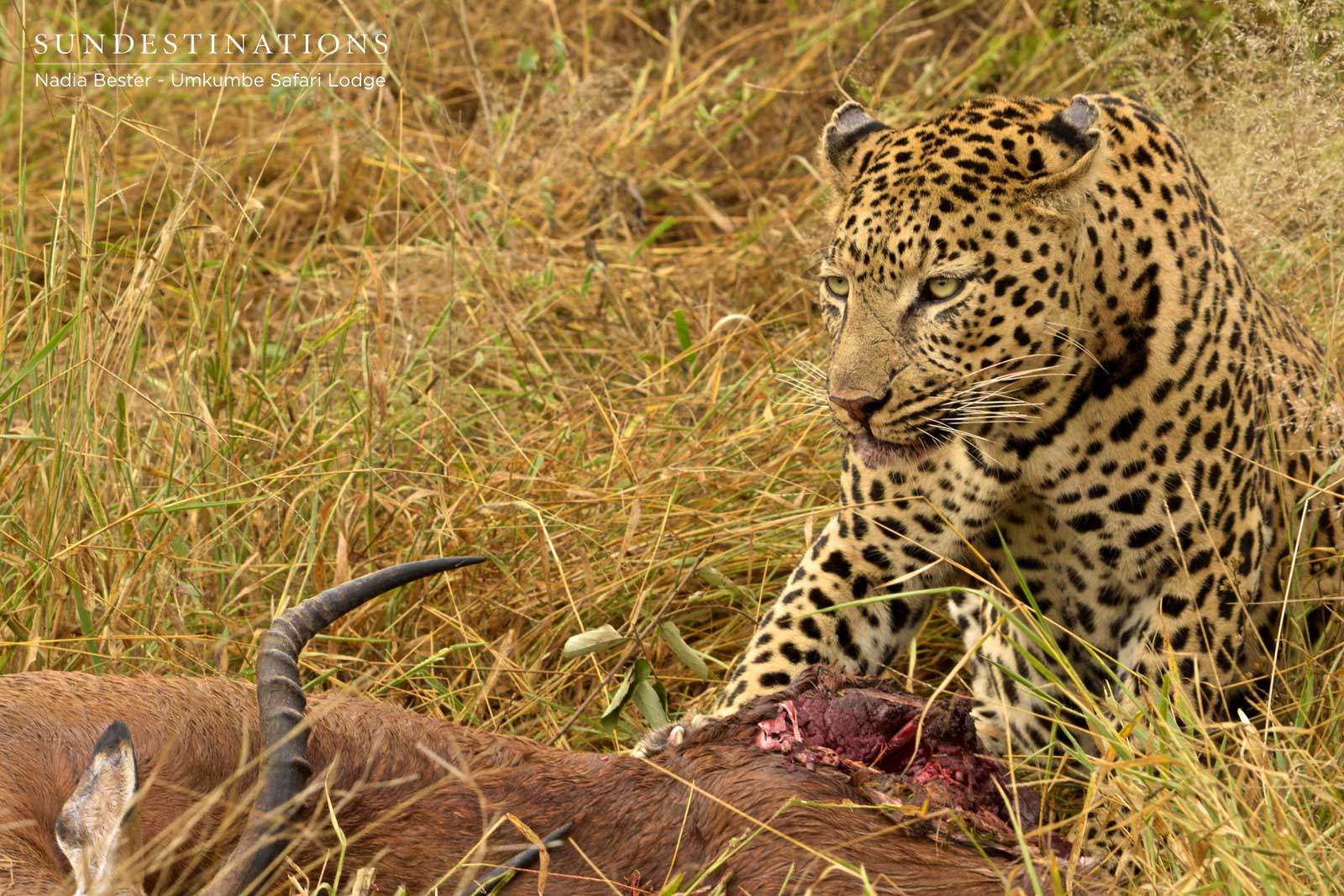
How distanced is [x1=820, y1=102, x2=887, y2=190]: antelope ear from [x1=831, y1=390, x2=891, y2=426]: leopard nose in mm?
595

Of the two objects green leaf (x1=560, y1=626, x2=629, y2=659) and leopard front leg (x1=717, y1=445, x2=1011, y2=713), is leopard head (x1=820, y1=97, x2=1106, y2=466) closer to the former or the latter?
leopard front leg (x1=717, y1=445, x2=1011, y2=713)

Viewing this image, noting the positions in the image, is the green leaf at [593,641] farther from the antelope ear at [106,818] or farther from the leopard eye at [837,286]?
the antelope ear at [106,818]

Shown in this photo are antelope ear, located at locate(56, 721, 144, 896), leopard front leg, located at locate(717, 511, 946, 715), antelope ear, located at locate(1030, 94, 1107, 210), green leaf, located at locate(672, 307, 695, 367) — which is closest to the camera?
antelope ear, located at locate(56, 721, 144, 896)

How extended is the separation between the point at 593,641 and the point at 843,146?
51.6 inches

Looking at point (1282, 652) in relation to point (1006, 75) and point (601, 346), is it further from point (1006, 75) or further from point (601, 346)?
point (1006, 75)

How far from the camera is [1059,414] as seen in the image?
12.6 ft

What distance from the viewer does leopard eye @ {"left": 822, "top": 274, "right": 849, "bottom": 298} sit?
3951 millimetres

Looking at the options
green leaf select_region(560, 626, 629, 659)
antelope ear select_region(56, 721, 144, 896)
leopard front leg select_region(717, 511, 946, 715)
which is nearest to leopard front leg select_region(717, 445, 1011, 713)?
leopard front leg select_region(717, 511, 946, 715)

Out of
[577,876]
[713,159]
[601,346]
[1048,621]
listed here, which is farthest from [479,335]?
[577,876]

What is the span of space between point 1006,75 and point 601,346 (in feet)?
8.00

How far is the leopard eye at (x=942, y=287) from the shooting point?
12.2 feet

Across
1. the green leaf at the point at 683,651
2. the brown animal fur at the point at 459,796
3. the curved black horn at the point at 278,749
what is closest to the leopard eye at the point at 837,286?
the green leaf at the point at 683,651

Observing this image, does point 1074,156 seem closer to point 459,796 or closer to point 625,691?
point 625,691

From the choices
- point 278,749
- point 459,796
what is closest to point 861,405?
point 459,796
